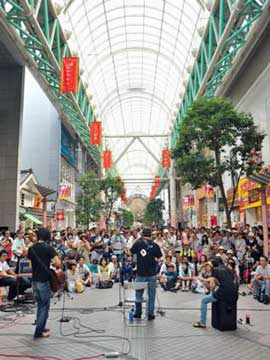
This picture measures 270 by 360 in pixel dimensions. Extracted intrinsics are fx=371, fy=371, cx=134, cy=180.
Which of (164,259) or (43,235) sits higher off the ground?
(43,235)

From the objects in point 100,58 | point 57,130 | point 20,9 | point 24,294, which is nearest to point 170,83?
point 100,58

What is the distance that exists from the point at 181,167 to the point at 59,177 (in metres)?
18.7

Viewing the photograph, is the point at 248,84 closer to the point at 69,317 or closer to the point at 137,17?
the point at 137,17

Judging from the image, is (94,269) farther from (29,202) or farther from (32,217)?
(29,202)

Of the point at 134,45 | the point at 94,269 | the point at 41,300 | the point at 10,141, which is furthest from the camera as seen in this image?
the point at 134,45

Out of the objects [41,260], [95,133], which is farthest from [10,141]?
[41,260]

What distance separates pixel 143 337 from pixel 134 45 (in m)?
32.4

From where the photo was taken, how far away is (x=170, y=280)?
35.7 ft

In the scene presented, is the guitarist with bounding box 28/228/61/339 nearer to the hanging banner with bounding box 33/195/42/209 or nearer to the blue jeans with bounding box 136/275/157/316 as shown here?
the blue jeans with bounding box 136/275/157/316

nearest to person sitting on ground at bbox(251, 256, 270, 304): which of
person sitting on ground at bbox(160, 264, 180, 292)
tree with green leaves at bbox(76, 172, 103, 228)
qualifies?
person sitting on ground at bbox(160, 264, 180, 292)

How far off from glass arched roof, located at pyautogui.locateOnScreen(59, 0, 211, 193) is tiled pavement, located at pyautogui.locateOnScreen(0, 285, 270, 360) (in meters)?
19.4

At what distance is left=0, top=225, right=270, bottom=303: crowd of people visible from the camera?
909cm

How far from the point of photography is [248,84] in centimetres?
2006

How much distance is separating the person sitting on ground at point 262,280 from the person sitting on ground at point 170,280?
2.47 m
